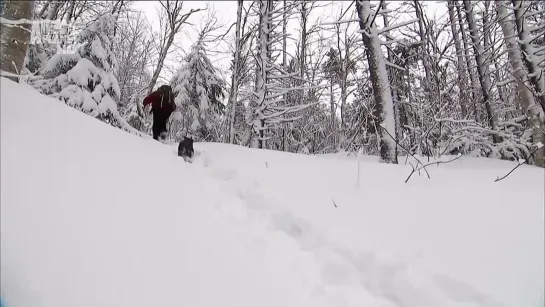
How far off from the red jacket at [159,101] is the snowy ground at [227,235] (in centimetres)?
A: 336

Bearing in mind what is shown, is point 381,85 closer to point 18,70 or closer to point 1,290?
point 18,70

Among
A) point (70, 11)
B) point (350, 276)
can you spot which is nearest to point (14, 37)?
point (350, 276)

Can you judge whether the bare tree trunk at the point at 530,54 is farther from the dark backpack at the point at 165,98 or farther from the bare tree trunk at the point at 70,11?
the bare tree trunk at the point at 70,11

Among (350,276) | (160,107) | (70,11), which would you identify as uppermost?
(70,11)

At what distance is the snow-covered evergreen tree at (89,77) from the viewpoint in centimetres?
797

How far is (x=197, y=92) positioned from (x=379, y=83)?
11.0m

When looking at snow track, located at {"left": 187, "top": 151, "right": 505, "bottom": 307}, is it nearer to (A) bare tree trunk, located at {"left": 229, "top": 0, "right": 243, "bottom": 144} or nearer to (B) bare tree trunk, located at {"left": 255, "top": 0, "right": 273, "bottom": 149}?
(B) bare tree trunk, located at {"left": 255, "top": 0, "right": 273, "bottom": 149}

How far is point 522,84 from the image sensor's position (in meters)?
6.23

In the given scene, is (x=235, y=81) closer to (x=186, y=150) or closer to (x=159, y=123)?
(x=159, y=123)

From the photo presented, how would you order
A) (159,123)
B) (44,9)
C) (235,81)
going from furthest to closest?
(44,9), (235,81), (159,123)

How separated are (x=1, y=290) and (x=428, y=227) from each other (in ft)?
9.44

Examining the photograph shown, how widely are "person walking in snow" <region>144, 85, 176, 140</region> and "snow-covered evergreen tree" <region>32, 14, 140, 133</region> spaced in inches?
67.9

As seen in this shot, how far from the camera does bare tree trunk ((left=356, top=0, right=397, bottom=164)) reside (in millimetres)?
5855

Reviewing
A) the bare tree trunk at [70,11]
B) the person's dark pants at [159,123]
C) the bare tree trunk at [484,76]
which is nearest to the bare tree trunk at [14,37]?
the person's dark pants at [159,123]
